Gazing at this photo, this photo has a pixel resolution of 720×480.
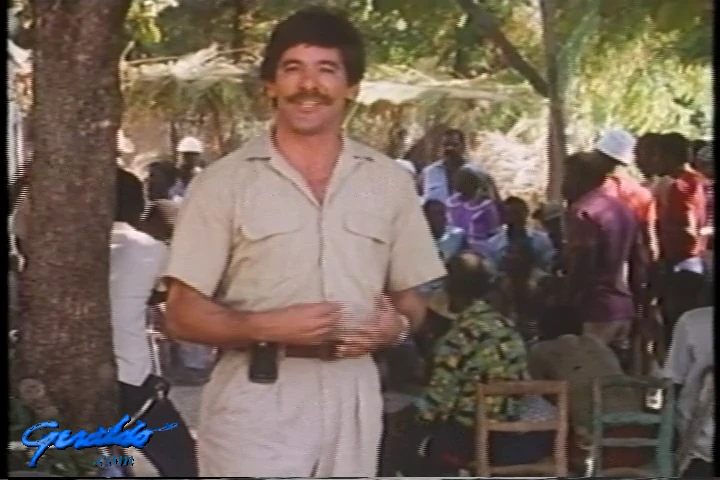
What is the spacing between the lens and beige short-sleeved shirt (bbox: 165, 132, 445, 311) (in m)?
4.36

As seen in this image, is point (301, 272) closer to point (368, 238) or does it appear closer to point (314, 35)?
point (368, 238)

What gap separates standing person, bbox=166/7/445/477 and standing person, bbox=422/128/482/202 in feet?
0.32

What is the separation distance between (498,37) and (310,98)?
0.71 m

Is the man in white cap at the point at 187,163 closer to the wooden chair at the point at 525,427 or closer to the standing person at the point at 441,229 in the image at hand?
the standing person at the point at 441,229

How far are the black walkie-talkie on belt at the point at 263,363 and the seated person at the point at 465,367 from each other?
54 cm

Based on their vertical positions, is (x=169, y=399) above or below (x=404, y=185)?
below

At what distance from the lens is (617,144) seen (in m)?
4.46

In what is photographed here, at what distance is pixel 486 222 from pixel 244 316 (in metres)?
0.94

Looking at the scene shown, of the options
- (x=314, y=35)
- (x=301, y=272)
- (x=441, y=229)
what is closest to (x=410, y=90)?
(x=314, y=35)

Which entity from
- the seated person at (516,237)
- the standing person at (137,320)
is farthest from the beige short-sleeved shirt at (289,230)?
the seated person at (516,237)

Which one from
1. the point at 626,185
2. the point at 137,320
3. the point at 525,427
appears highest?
the point at 626,185

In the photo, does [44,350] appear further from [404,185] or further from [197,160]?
[404,185]

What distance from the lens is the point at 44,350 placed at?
447cm

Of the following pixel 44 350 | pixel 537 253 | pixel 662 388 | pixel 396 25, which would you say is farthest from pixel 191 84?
pixel 662 388
